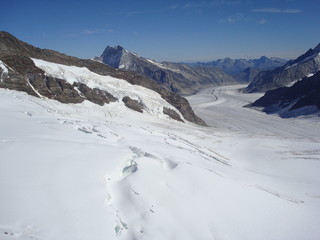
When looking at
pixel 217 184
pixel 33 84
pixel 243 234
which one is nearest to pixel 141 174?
pixel 217 184

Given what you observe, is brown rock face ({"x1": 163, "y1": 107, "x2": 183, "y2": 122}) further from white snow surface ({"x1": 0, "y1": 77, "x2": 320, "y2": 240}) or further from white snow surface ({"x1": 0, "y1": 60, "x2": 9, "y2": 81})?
white snow surface ({"x1": 0, "y1": 60, "x2": 9, "y2": 81})

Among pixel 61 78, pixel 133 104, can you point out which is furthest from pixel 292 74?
pixel 61 78

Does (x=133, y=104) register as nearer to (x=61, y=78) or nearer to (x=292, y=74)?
(x=61, y=78)

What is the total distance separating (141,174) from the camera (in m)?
14.1

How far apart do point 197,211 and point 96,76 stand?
32547mm

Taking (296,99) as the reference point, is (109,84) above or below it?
below

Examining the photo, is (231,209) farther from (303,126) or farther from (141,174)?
(303,126)

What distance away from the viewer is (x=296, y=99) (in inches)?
3056

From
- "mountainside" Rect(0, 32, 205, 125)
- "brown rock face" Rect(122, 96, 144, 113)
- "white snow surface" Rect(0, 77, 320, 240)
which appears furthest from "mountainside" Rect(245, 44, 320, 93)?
"white snow surface" Rect(0, 77, 320, 240)

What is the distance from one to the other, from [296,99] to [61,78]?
62798mm

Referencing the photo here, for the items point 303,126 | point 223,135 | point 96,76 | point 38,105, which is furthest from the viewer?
point 303,126

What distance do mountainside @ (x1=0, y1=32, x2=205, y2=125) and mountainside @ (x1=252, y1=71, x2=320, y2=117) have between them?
32.3 m

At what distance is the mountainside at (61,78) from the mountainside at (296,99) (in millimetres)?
32311

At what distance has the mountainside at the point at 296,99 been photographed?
67175 mm
